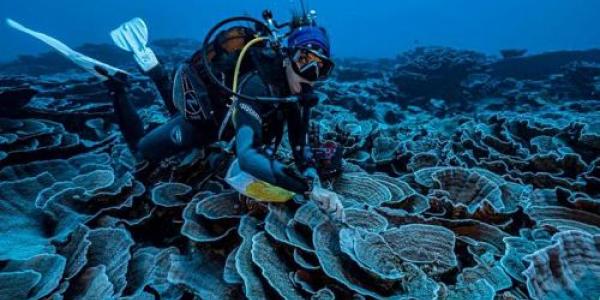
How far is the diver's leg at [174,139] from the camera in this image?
355 cm

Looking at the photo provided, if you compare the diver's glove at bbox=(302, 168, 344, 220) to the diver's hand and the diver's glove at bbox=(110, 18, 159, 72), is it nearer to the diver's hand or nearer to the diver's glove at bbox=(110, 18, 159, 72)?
the diver's hand

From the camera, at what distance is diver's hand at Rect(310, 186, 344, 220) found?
223cm

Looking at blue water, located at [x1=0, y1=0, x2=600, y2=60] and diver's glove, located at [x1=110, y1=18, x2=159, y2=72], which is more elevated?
blue water, located at [x1=0, y1=0, x2=600, y2=60]

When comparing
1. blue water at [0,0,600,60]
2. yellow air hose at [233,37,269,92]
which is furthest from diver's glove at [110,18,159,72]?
blue water at [0,0,600,60]

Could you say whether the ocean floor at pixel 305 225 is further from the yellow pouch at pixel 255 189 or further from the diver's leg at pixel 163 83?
the diver's leg at pixel 163 83

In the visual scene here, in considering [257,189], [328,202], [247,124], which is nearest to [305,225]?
[328,202]

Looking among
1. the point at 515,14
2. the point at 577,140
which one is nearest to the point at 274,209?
the point at 577,140

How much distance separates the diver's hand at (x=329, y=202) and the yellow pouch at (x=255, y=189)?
1.40 ft

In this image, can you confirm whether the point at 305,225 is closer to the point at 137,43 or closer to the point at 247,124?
the point at 247,124

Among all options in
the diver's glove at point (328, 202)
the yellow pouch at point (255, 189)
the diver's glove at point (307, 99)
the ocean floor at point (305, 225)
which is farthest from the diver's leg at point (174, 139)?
the diver's glove at point (328, 202)

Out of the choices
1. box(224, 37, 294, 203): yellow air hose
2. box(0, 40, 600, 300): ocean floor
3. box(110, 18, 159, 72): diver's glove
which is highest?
box(110, 18, 159, 72): diver's glove

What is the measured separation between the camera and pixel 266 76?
9.41ft

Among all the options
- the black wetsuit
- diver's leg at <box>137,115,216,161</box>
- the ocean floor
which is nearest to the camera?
the ocean floor

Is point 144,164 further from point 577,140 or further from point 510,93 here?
point 510,93
